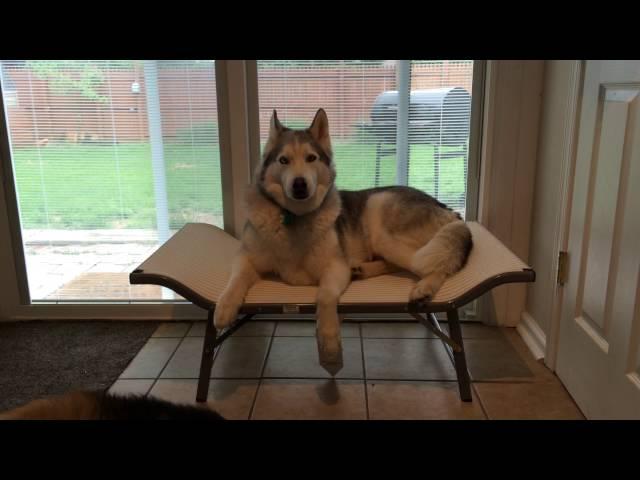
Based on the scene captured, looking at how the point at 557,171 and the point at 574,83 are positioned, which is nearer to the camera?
the point at 574,83

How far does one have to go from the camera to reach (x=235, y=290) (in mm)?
2047

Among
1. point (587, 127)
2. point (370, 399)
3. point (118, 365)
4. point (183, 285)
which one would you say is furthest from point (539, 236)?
point (118, 365)

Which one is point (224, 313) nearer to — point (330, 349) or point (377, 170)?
point (330, 349)

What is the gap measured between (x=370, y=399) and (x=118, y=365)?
125 centimetres

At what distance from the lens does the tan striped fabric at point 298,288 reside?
2.03 metres

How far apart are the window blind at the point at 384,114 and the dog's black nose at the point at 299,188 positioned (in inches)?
33.5

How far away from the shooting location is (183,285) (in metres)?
2.03

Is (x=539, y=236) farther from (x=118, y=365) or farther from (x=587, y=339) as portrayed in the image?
(x=118, y=365)

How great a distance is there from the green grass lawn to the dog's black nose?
851 millimetres

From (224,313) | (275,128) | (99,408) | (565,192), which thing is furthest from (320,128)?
(99,408)

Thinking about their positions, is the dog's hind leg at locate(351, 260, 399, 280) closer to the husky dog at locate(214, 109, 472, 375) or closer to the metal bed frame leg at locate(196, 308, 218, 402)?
the husky dog at locate(214, 109, 472, 375)

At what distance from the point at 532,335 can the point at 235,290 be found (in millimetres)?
1597

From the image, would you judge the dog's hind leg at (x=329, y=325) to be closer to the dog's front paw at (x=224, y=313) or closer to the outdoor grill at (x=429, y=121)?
the dog's front paw at (x=224, y=313)
